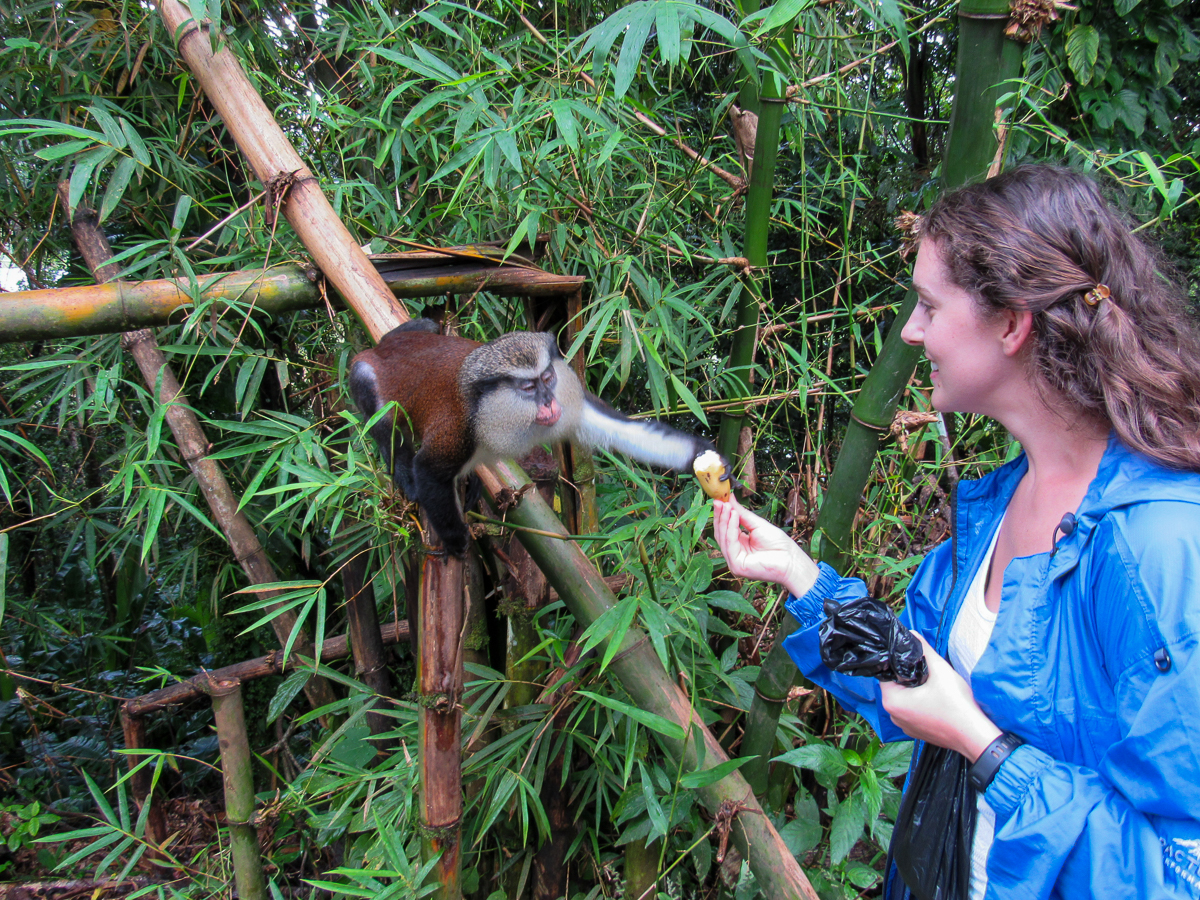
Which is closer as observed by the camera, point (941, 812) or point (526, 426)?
point (941, 812)

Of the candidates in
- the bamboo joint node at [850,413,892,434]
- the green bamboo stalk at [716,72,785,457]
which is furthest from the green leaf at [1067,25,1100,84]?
the bamboo joint node at [850,413,892,434]

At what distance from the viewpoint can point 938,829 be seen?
3.58 feet

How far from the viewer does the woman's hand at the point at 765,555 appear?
53.2 inches

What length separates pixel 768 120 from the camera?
1.89 m

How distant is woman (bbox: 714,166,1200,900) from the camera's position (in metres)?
0.81

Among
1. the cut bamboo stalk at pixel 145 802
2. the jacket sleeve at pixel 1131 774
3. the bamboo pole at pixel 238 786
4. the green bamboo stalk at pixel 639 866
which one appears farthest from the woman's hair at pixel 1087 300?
the cut bamboo stalk at pixel 145 802

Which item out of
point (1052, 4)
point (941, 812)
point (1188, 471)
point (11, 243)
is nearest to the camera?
point (1188, 471)

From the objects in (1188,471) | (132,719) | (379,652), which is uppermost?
(1188,471)

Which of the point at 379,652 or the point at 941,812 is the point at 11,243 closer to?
the point at 379,652

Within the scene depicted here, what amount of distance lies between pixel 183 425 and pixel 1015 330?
210cm

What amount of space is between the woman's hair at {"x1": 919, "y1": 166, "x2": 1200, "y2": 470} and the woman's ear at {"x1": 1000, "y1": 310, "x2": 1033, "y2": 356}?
1cm

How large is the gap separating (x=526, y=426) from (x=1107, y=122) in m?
2.40

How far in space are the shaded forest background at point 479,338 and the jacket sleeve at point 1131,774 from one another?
0.65 meters

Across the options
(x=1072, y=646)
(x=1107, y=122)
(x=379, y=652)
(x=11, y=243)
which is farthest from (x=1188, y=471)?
(x=11, y=243)
